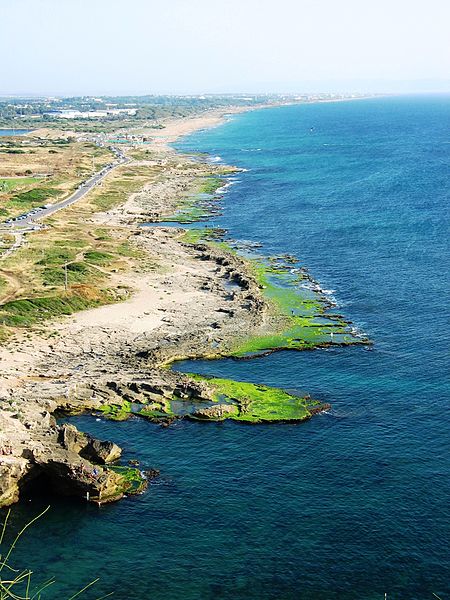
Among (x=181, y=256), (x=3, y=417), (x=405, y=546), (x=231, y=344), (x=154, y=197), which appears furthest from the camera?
(x=154, y=197)

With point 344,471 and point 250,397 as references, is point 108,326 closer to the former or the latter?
point 250,397

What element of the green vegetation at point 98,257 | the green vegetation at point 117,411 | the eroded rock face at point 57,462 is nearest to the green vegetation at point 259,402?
the green vegetation at point 117,411

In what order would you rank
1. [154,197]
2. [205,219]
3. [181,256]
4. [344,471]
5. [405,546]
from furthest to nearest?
[154,197] < [205,219] < [181,256] < [344,471] < [405,546]

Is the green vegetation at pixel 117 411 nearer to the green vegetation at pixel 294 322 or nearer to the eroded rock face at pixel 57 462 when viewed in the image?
the eroded rock face at pixel 57 462

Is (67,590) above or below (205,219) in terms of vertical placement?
below

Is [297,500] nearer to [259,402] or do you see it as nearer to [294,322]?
[259,402]

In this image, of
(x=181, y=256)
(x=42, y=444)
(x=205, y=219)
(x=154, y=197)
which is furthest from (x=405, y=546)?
(x=154, y=197)
